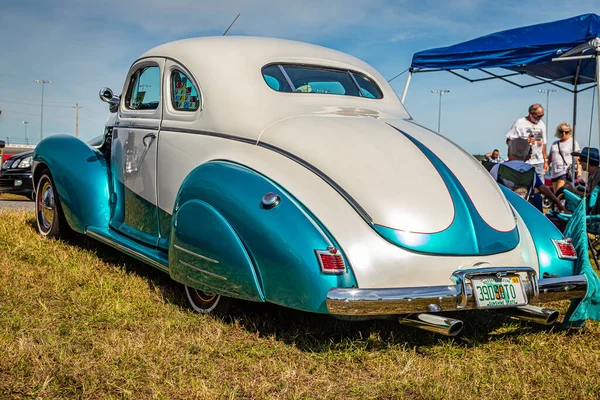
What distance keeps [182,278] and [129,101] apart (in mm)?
2052

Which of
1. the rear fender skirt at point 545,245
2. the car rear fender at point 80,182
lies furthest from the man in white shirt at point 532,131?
the car rear fender at point 80,182

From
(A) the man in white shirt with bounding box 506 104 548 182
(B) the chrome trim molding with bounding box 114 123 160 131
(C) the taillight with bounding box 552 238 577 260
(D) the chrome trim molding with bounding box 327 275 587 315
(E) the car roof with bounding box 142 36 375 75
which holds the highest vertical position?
(E) the car roof with bounding box 142 36 375 75

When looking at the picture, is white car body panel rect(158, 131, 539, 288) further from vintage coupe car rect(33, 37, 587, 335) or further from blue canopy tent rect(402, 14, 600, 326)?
blue canopy tent rect(402, 14, 600, 326)

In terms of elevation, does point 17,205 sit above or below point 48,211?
below

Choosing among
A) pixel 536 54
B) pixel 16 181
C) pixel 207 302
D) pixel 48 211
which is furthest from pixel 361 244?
pixel 16 181

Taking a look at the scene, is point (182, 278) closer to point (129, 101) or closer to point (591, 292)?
Result: point (129, 101)

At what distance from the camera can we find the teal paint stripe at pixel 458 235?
3039 millimetres

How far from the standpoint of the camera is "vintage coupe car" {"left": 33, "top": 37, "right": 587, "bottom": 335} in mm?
Answer: 2973

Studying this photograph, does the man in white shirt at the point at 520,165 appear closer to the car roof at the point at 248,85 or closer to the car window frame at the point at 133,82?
the car roof at the point at 248,85

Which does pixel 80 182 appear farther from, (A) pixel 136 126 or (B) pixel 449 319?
(B) pixel 449 319

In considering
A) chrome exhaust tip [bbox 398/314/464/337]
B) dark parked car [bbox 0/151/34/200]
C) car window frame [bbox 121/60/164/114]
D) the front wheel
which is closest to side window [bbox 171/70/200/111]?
car window frame [bbox 121/60/164/114]

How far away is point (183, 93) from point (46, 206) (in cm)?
229

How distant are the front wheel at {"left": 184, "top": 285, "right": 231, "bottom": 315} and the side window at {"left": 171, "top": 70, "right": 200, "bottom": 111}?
1209 mm

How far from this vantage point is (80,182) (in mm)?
4930
